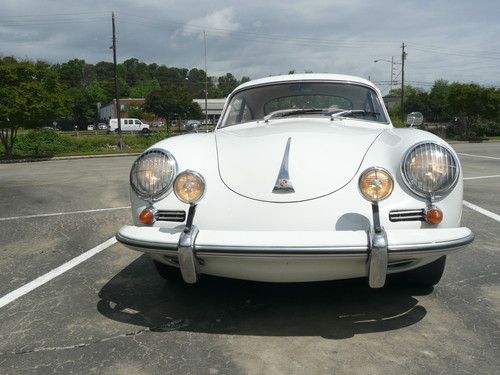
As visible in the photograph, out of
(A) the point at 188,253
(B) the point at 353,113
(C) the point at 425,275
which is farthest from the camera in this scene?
(B) the point at 353,113

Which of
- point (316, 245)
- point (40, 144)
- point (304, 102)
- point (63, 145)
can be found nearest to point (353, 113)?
point (304, 102)

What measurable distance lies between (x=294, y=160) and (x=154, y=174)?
0.82m

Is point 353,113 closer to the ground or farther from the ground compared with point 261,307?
farther from the ground

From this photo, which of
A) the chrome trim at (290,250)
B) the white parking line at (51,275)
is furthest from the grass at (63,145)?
the chrome trim at (290,250)

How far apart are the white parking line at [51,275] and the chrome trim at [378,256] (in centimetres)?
235

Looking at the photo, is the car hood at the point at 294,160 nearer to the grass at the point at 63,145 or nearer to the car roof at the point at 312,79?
the car roof at the point at 312,79

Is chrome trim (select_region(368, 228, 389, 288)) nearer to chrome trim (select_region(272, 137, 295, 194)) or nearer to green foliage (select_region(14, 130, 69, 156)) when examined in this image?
chrome trim (select_region(272, 137, 295, 194))

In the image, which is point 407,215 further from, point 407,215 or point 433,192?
point 433,192

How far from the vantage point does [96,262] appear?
392cm

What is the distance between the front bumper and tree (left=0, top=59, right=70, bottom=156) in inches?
728

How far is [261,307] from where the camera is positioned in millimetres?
2857

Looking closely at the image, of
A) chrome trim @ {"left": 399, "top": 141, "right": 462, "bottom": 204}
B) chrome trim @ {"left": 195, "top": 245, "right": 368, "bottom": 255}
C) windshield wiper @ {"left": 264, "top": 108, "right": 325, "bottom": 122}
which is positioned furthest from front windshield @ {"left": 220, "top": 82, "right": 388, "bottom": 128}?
chrome trim @ {"left": 195, "top": 245, "right": 368, "bottom": 255}

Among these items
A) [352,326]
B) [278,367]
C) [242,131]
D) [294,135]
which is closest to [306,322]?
[352,326]

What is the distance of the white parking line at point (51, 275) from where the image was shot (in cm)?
314
